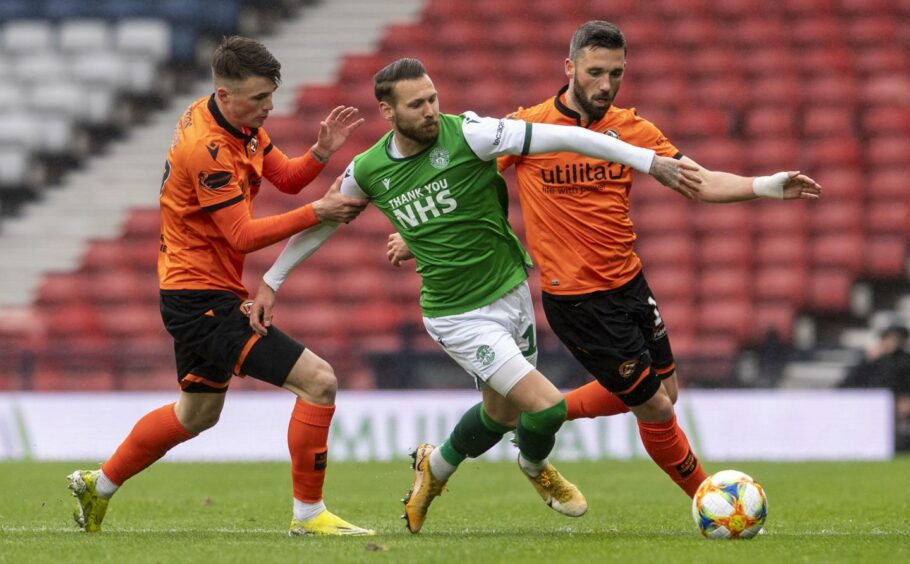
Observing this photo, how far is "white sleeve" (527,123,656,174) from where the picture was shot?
6.70 metres

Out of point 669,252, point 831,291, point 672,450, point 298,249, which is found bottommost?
point 831,291

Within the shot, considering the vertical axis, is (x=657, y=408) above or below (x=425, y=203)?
below

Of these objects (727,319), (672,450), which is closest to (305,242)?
(672,450)

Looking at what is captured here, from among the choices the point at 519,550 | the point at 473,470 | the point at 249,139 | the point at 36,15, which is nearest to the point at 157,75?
the point at 36,15

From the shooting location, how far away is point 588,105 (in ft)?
24.6

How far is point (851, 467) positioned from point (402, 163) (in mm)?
7187

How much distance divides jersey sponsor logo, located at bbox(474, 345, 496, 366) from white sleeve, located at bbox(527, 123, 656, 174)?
37.7 inches

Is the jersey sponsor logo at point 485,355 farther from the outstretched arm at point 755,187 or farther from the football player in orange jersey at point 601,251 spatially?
the outstretched arm at point 755,187

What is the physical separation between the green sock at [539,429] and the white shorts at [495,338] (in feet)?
0.61

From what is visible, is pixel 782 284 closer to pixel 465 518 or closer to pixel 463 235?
pixel 465 518

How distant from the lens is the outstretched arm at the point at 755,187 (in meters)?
6.55

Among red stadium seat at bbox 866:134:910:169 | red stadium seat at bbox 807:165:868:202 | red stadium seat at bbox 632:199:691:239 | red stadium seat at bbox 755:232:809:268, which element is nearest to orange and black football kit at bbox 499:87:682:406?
red stadium seat at bbox 755:232:809:268

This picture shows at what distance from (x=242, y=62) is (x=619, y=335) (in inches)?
88.8

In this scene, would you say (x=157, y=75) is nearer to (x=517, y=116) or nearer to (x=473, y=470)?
(x=473, y=470)
